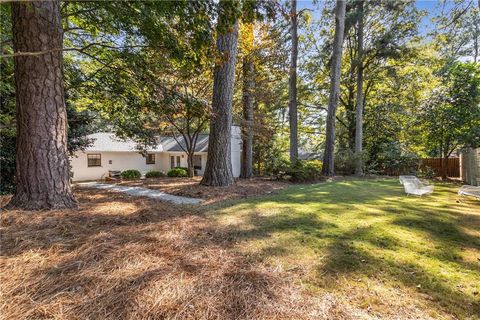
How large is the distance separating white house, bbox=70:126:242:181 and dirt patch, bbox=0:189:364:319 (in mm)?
14748

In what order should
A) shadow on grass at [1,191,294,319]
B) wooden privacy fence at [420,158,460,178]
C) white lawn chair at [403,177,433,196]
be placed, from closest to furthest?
shadow on grass at [1,191,294,319] → white lawn chair at [403,177,433,196] → wooden privacy fence at [420,158,460,178]

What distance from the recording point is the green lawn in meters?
2.04

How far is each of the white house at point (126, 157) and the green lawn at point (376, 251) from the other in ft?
43.1

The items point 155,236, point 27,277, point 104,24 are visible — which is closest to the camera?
point 27,277

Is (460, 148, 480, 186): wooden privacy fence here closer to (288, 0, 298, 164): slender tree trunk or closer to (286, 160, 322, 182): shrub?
(286, 160, 322, 182): shrub

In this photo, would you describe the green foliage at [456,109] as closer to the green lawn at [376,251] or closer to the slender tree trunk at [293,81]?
the slender tree trunk at [293,81]

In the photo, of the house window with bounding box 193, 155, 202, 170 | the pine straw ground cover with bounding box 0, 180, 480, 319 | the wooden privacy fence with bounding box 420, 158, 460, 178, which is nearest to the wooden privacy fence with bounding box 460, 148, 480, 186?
the wooden privacy fence with bounding box 420, 158, 460, 178

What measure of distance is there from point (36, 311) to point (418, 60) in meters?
20.5

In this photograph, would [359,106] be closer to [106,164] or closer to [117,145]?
[117,145]

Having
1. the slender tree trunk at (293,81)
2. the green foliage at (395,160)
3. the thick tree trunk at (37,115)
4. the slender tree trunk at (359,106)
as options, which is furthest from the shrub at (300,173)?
the thick tree trunk at (37,115)

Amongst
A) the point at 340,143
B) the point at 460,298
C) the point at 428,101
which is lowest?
the point at 460,298

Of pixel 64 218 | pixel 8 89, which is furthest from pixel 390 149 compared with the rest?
pixel 8 89

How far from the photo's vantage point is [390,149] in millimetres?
16375

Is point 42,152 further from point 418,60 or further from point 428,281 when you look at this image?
point 418,60
